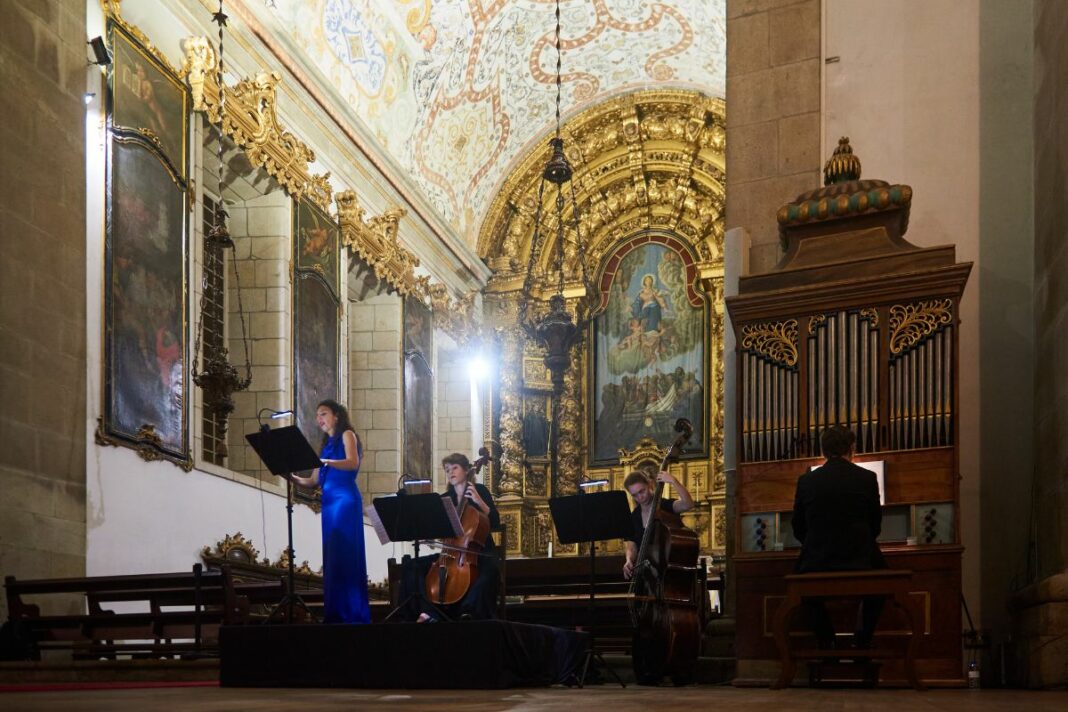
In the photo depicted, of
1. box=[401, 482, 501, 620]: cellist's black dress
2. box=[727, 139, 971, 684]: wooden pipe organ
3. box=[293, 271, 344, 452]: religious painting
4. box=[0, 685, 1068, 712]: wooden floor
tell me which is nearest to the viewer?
box=[0, 685, 1068, 712]: wooden floor

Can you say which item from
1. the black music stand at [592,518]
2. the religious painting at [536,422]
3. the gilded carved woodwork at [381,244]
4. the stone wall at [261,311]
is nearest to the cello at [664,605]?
the black music stand at [592,518]

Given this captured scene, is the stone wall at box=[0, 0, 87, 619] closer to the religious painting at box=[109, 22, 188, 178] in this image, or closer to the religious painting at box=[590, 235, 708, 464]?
the religious painting at box=[109, 22, 188, 178]

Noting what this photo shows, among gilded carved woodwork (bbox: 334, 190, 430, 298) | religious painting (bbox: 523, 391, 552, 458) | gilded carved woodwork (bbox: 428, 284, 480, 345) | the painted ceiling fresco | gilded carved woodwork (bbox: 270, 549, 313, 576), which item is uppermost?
the painted ceiling fresco

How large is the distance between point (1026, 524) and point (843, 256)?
6.56 feet

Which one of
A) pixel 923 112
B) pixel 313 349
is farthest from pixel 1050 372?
pixel 313 349

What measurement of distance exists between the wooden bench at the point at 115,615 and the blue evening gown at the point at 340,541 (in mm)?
705

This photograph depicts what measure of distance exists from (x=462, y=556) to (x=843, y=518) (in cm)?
312

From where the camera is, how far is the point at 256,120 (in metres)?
13.2

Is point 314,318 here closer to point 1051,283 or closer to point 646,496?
point 646,496

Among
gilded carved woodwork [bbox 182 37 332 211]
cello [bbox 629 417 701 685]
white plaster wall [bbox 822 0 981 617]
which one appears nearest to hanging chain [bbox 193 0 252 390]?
gilded carved woodwork [bbox 182 37 332 211]

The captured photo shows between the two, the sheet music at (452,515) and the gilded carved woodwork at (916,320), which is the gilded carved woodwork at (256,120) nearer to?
the sheet music at (452,515)

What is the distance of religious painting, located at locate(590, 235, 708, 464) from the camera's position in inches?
772

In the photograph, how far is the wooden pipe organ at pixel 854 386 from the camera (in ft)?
24.1

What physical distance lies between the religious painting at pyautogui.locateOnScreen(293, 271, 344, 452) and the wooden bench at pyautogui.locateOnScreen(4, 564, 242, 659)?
4756mm
